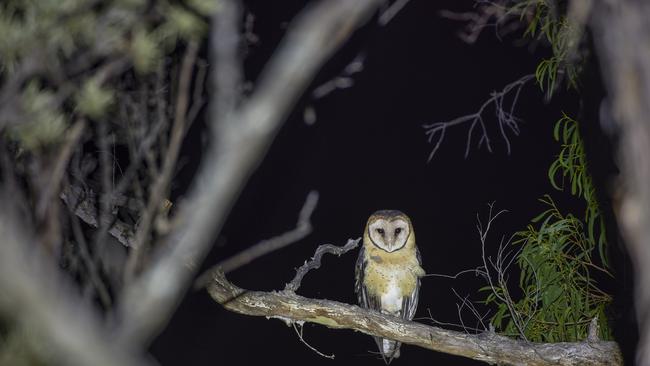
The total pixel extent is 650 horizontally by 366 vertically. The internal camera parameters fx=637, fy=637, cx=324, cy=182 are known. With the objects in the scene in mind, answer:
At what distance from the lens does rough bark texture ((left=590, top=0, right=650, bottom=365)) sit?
0.86 meters

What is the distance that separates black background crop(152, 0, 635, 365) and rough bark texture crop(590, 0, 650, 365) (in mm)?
2333

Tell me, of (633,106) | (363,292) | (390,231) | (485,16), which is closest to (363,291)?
(363,292)

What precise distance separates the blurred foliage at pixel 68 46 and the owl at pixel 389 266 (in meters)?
2.15

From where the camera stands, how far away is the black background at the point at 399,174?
331cm

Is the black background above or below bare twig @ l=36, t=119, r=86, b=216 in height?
above

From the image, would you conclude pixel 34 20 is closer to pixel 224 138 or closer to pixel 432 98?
pixel 224 138

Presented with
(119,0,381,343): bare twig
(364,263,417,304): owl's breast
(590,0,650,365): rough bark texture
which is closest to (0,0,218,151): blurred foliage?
(119,0,381,343): bare twig

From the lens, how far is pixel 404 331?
6.11 ft

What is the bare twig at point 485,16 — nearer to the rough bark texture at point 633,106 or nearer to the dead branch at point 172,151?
the rough bark texture at point 633,106

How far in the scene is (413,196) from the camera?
3.51 metres

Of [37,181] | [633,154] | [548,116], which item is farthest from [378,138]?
[37,181]

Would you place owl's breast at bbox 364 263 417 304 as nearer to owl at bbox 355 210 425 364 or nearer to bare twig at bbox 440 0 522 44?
owl at bbox 355 210 425 364

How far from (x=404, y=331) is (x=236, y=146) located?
1403 millimetres

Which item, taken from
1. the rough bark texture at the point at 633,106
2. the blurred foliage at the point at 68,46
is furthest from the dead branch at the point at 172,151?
the rough bark texture at the point at 633,106
